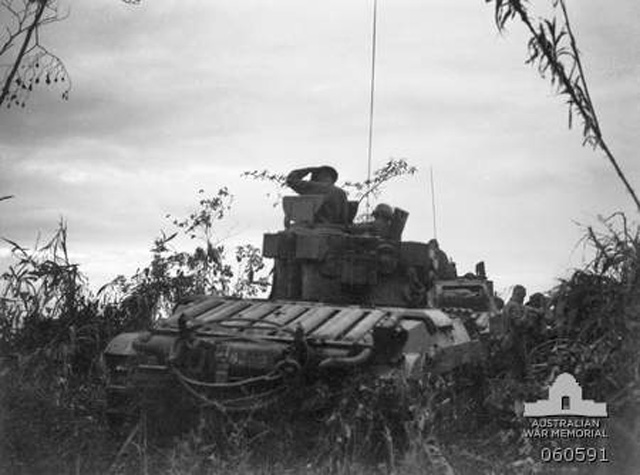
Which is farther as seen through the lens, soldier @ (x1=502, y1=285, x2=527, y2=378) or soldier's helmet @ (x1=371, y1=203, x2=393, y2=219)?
soldier's helmet @ (x1=371, y1=203, x2=393, y2=219)

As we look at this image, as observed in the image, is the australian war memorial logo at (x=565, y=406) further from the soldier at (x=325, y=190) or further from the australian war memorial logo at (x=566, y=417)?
the soldier at (x=325, y=190)

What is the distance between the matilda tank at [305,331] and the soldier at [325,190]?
19 cm

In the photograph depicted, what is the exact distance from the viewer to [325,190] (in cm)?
1095

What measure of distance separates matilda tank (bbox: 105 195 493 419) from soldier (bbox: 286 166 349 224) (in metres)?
0.19

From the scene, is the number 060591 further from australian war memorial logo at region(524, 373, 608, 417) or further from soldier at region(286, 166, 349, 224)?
soldier at region(286, 166, 349, 224)

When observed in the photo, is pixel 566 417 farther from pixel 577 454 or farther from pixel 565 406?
pixel 577 454

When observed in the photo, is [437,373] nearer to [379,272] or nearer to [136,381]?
[379,272]

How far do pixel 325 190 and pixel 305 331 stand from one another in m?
3.08

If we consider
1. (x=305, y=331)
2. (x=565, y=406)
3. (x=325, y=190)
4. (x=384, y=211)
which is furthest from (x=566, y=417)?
(x=325, y=190)

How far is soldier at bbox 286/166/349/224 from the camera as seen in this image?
10.8m

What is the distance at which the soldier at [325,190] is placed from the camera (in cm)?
1082

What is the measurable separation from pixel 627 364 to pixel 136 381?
13.6ft

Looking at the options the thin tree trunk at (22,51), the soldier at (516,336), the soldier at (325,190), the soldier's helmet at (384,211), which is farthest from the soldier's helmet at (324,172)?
the thin tree trunk at (22,51)

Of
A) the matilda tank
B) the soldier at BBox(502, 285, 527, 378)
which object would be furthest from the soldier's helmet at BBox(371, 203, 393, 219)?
the soldier at BBox(502, 285, 527, 378)
